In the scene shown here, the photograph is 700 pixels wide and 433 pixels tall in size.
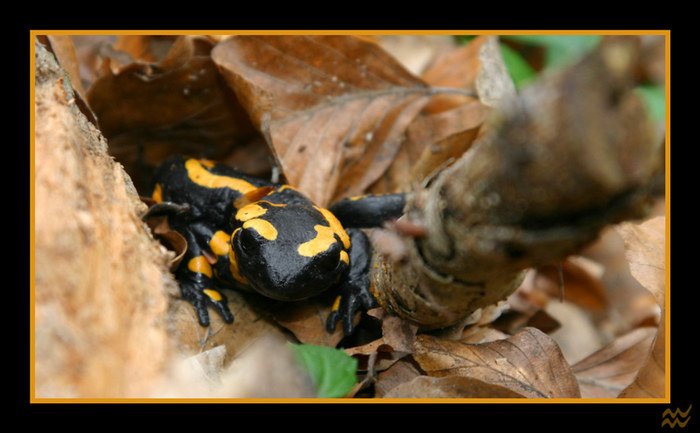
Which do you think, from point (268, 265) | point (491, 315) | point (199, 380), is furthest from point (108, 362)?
point (491, 315)

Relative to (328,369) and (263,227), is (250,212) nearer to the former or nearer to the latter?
(263,227)

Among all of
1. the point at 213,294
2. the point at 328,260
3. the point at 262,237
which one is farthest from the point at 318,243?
the point at 213,294

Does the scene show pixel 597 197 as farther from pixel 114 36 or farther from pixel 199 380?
pixel 114 36

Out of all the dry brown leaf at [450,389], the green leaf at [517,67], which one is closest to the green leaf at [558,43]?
the green leaf at [517,67]

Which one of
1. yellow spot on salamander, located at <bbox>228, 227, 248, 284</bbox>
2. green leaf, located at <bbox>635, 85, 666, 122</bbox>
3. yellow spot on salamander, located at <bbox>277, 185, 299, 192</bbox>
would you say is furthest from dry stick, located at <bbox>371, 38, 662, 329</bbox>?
green leaf, located at <bbox>635, 85, 666, 122</bbox>

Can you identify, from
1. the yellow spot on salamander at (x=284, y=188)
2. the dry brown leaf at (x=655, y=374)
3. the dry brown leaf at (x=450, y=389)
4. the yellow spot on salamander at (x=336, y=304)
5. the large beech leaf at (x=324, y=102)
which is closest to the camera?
the dry brown leaf at (x=450, y=389)

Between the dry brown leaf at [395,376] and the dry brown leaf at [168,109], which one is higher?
the dry brown leaf at [168,109]

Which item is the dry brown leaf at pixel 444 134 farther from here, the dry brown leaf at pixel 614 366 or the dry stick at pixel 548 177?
the dry stick at pixel 548 177
